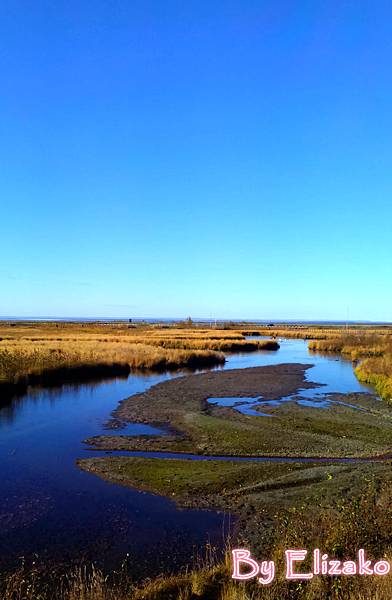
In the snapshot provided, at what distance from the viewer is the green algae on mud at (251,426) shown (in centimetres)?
1520

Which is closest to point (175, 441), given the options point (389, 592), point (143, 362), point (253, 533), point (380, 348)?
point (253, 533)

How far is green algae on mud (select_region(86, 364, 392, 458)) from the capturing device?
15.2 meters

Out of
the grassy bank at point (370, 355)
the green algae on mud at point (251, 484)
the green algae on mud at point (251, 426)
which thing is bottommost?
the green algae on mud at point (251, 426)

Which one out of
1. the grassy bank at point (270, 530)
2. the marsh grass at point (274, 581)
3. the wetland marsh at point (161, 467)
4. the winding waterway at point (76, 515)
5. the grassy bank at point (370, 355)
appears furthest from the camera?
the grassy bank at point (370, 355)

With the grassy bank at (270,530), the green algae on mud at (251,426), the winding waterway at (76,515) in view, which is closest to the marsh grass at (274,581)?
the grassy bank at (270,530)

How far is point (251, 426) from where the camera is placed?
18172mm

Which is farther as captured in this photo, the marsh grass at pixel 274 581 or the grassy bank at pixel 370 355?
Answer: the grassy bank at pixel 370 355

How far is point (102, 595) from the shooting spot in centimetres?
584

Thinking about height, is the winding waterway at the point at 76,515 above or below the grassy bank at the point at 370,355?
below

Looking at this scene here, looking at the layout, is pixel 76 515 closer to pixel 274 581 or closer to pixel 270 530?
pixel 270 530

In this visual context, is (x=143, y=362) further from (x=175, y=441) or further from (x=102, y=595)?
(x=102, y=595)

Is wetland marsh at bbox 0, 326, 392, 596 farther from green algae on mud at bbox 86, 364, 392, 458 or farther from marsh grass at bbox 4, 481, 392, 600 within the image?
marsh grass at bbox 4, 481, 392, 600

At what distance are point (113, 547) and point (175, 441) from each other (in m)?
7.74

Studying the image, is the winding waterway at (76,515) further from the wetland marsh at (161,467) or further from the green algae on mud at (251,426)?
the green algae on mud at (251,426)
